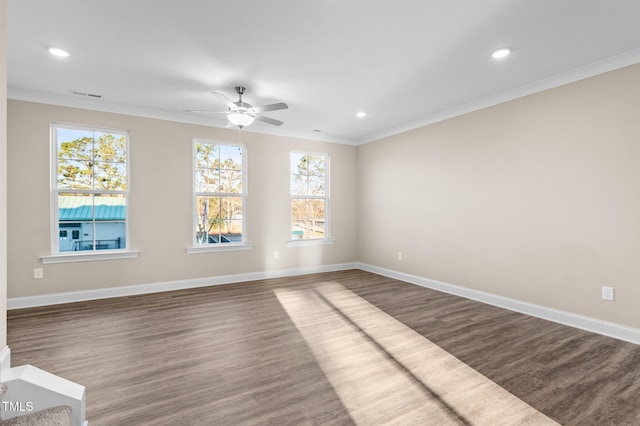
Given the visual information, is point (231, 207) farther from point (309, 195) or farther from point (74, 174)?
point (74, 174)

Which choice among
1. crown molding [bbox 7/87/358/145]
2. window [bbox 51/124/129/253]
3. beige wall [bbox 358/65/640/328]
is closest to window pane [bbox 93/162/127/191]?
window [bbox 51/124/129/253]

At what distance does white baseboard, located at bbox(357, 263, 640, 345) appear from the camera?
2955mm

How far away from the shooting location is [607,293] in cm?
307

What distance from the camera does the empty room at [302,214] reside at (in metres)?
2.12

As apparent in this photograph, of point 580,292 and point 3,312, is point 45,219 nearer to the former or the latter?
point 3,312

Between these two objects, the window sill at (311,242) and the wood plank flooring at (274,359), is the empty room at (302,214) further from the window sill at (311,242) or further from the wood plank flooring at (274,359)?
the window sill at (311,242)

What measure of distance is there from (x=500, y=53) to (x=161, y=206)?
4.73 metres

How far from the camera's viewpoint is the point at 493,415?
1851 millimetres

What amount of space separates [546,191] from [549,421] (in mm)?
2585

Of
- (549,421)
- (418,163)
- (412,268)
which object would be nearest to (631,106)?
(418,163)

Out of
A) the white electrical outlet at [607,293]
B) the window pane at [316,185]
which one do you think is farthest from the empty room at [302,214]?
the window pane at [316,185]

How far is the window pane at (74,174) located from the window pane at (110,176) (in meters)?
0.08

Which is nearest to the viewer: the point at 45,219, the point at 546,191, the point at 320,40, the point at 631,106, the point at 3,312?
the point at 3,312

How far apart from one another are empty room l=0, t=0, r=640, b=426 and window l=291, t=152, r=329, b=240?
0.09 metres
